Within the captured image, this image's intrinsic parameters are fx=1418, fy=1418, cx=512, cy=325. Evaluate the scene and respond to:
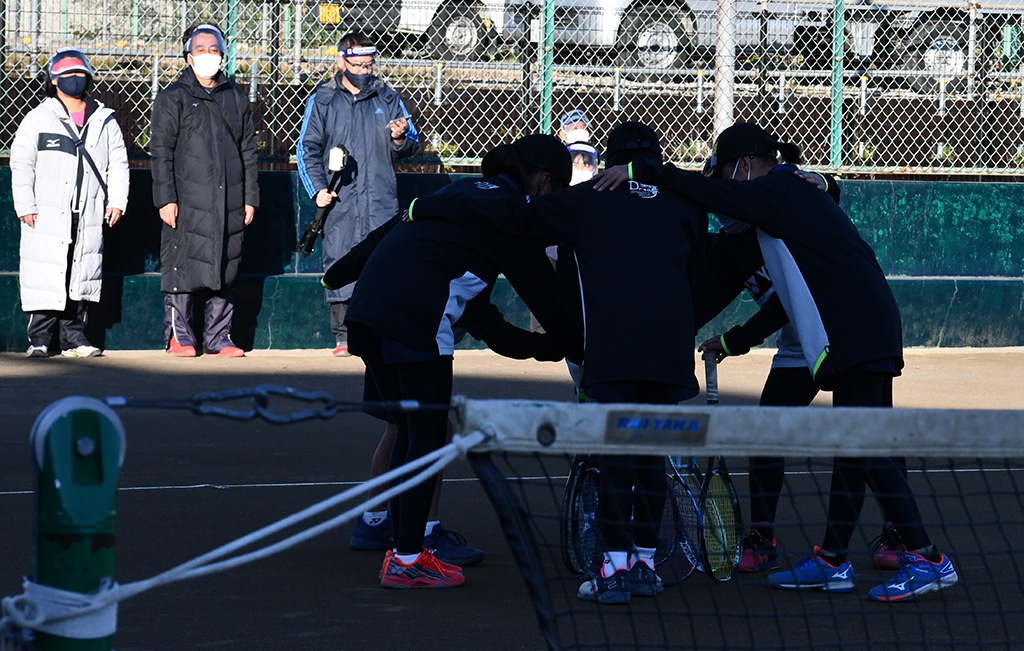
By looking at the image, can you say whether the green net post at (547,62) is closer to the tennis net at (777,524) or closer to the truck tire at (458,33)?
the truck tire at (458,33)

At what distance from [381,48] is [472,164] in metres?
1.27

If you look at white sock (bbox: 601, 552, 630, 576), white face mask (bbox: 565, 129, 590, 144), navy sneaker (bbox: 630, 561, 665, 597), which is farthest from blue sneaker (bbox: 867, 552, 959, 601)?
white face mask (bbox: 565, 129, 590, 144)

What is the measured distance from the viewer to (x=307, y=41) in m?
11.9

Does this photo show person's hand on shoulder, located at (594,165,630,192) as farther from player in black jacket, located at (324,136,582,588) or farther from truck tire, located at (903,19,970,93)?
truck tire, located at (903,19,970,93)

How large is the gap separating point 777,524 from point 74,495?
2.63 m

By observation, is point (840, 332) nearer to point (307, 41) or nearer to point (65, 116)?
point (65, 116)

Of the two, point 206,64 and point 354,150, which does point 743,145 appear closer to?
point 354,150

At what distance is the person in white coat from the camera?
33.7 feet

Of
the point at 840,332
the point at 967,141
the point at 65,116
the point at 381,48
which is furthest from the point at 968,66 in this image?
the point at 840,332

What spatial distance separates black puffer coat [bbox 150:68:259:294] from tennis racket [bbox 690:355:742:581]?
6.17 metres

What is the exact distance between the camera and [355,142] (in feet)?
35.2

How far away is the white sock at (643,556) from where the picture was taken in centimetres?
500

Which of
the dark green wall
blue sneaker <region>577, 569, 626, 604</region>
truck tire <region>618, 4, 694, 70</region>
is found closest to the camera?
blue sneaker <region>577, 569, 626, 604</region>

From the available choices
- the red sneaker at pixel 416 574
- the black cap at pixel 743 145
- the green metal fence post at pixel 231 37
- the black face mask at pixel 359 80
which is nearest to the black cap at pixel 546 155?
the black cap at pixel 743 145
